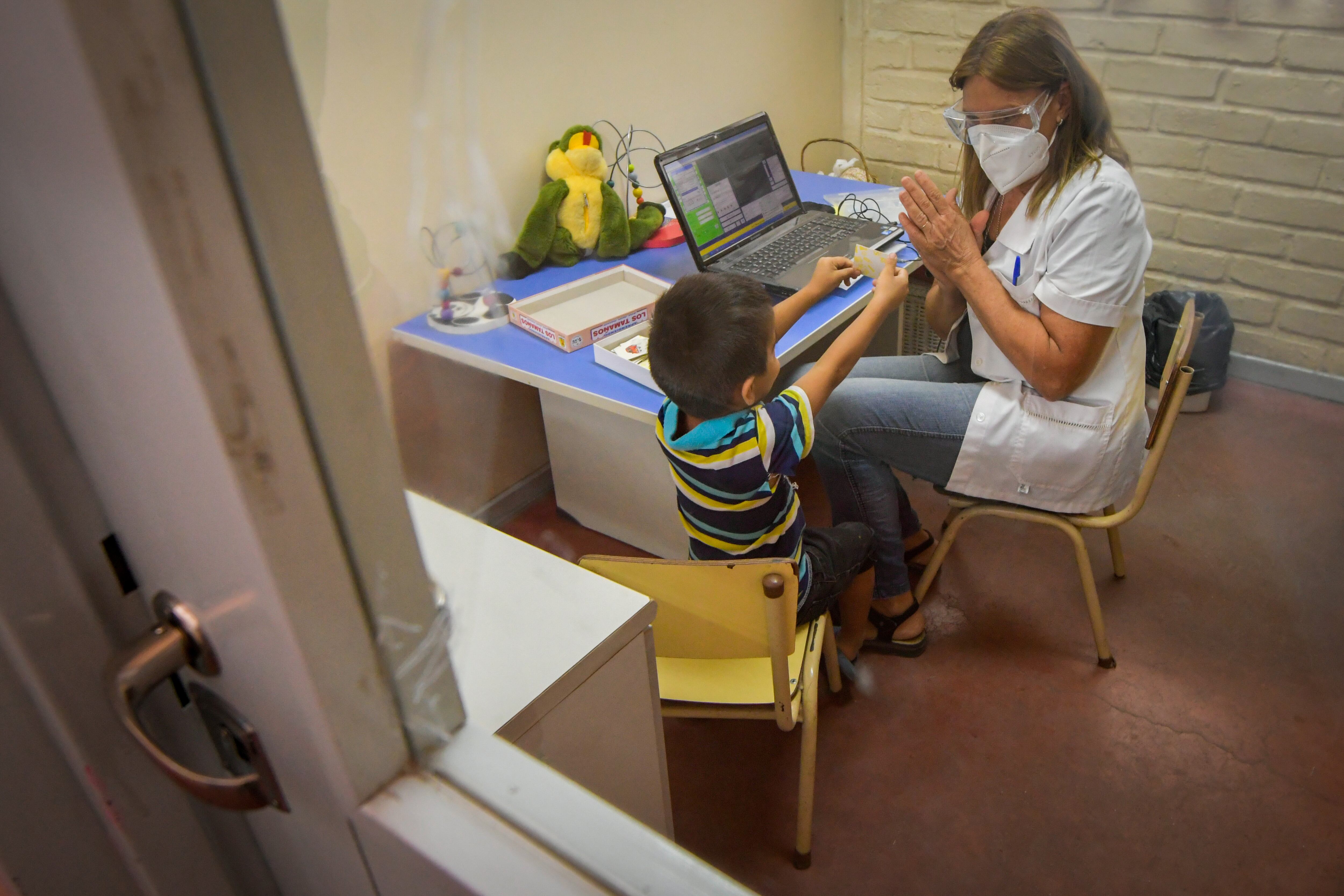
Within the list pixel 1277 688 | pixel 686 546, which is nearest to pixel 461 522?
pixel 686 546

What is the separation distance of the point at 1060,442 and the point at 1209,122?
1.78ft

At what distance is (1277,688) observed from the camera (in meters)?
1.53

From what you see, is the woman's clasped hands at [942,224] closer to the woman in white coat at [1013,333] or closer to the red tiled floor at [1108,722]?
the woman in white coat at [1013,333]

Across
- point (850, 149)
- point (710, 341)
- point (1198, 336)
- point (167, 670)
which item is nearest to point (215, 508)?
point (167, 670)

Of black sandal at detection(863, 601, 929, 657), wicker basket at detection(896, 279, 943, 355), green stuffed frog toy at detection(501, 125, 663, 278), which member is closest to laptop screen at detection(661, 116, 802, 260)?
green stuffed frog toy at detection(501, 125, 663, 278)

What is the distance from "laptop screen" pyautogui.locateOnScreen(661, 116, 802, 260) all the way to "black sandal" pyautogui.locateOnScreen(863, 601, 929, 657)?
782 millimetres

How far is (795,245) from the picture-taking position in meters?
1.80

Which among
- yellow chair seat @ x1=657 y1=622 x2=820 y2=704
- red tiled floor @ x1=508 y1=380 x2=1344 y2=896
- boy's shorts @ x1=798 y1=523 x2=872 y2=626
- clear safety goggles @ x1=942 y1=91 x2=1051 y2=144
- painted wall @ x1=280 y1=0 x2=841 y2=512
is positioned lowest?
red tiled floor @ x1=508 y1=380 x2=1344 y2=896

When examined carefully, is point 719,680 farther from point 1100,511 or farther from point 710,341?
point 1100,511

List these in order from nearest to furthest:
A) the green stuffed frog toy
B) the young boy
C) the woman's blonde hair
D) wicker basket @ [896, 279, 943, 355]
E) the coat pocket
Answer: the woman's blonde hair < the young boy < the green stuffed frog toy < the coat pocket < wicker basket @ [896, 279, 943, 355]

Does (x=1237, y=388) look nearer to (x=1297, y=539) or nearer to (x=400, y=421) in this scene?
(x=1297, y=539)

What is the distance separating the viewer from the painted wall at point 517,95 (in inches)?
13.5

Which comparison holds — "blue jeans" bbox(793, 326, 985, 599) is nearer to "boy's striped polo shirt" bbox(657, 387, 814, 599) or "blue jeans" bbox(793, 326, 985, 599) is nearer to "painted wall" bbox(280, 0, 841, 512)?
"boy's striped polo shirt" bbox(657, 387, 814, 599)

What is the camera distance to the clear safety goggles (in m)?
1.18
